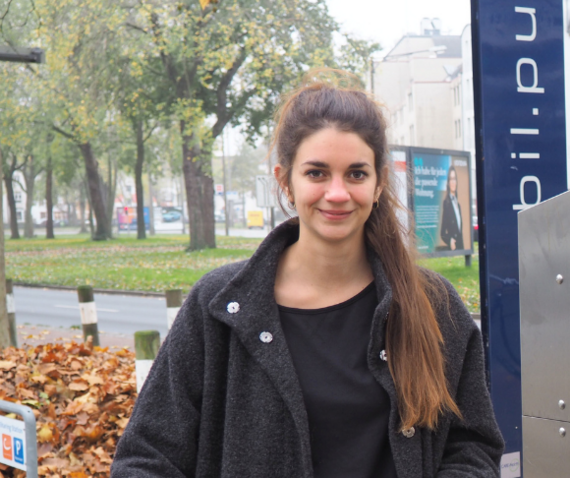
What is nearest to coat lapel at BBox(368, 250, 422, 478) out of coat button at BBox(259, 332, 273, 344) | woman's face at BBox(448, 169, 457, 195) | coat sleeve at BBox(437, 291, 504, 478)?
coat sleeve at BBox(437, 291, 504, 478)

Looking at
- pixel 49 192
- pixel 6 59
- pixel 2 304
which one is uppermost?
pixel 49 192

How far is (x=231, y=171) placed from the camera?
79.9m

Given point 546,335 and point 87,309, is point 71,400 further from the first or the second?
point 546,335

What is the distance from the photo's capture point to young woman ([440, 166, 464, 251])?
13727mm

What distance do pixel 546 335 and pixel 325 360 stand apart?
0.60 meters

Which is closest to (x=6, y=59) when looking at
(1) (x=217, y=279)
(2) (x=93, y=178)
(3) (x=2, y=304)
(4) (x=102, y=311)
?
(3) (x=2, y=304)

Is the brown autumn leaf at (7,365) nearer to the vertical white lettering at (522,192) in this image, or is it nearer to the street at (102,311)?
the vertical white lettering at (522,192)

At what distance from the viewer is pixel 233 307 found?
1717 mm

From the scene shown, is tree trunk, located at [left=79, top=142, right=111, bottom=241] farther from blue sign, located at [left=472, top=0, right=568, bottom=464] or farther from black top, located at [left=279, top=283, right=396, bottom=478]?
black top, located at [left=279, top=283, right=396, bottom=478]

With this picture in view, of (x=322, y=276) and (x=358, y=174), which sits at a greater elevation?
(x=358, y=174)

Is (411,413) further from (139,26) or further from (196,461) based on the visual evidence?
(139,26)

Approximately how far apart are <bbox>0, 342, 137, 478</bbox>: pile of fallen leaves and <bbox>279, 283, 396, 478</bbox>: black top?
2.55 m

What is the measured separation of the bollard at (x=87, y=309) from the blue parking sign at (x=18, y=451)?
4934 mm

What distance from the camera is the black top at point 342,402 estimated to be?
1635 millimetres
